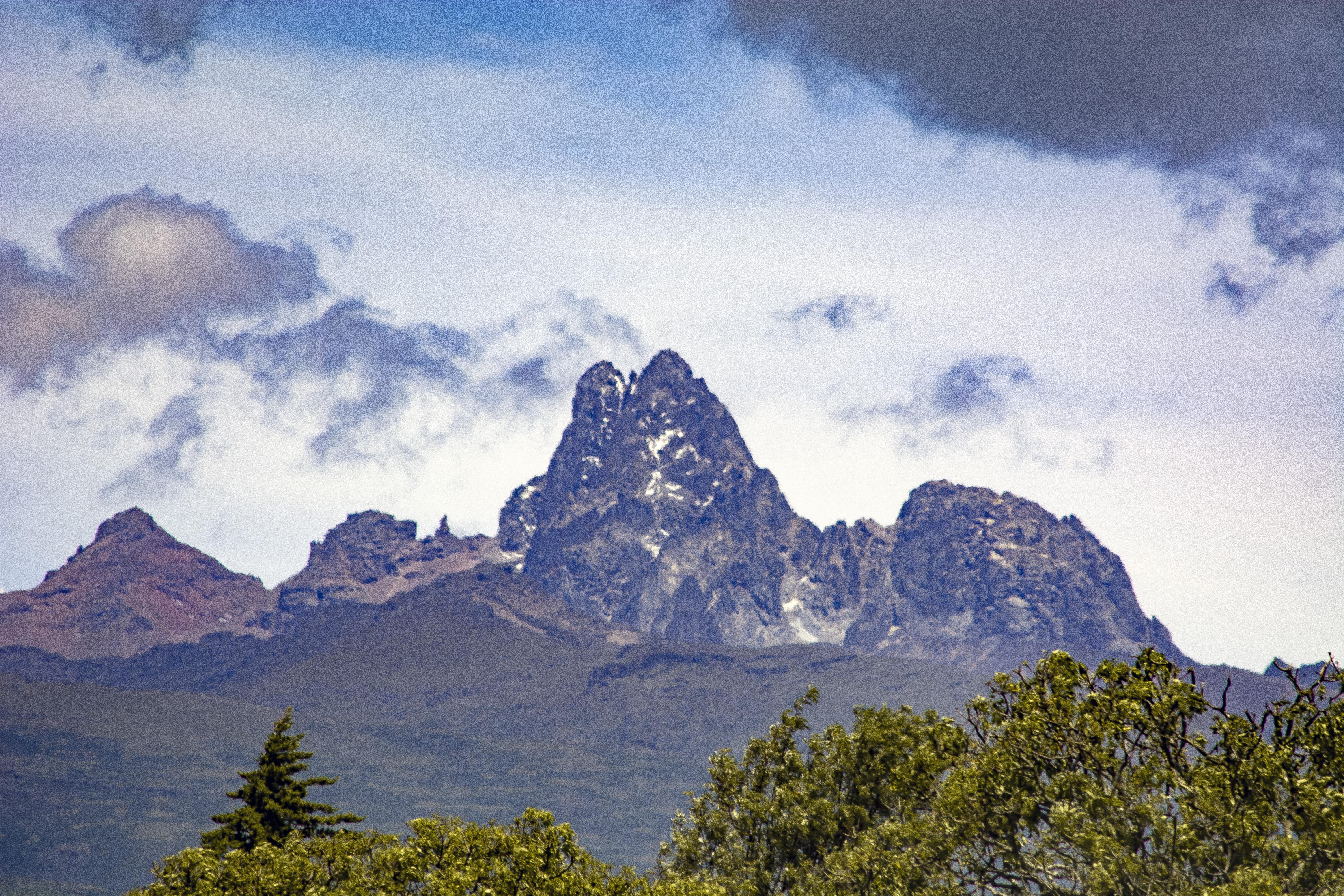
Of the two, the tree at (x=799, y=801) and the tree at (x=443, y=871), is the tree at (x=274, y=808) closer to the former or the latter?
the tree at (x=443, y=871)

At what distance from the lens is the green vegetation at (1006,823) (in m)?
47.6

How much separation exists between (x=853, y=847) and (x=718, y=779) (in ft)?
36.1

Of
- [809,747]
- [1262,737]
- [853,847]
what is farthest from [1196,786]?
[809,747]

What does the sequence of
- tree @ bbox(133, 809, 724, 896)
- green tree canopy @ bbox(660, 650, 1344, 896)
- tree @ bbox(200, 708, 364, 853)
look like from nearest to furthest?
green tree canopy @ bbox(660, 650, 1344, 896), tree @ bbox(133, 809, 724, 896), tree @ bbox(200, 708, 364, 853)

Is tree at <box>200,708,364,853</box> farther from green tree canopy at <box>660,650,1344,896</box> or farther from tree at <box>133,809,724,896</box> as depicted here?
green tree canopy at <box>660,650,1344,896</box>

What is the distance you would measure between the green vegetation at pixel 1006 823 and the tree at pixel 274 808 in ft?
58.4

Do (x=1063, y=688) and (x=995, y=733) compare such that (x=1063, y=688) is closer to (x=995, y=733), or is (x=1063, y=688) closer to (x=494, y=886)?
(x=995, y=733)

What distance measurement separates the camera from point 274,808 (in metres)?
94.4

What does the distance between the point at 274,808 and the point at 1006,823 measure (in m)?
59.3

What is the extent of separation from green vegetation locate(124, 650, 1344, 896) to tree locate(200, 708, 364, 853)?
17.8 meters

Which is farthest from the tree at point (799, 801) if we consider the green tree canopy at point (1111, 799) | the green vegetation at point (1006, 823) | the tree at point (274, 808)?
the tree at point (274, 808)

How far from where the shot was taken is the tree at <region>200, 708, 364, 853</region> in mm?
91625

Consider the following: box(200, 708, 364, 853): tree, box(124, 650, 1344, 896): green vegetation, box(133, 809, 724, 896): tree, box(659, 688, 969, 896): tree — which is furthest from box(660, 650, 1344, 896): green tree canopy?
box(200, 708, 364, 853): tree

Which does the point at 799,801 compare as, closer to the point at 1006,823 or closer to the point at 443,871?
the point at 1006,823
